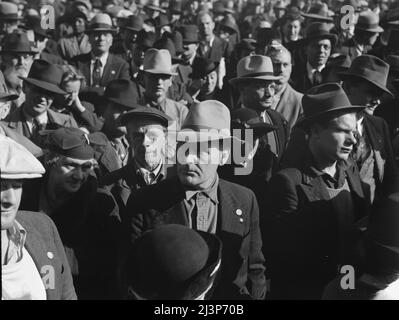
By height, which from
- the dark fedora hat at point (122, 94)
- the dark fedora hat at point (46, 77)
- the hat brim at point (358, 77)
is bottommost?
the dark fedora hat at point (122, 94)

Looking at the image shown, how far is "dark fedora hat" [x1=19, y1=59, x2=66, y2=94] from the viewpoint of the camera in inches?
219

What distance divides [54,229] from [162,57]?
10.9 ft

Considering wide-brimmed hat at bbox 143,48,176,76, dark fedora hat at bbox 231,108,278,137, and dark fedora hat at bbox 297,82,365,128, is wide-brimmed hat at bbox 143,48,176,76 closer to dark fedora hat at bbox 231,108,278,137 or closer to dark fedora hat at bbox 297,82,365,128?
dark fedora hat at bbox 231,108,278,137

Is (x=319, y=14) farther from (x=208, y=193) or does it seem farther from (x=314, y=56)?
(x=208, y=193)

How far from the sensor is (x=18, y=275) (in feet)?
9.53

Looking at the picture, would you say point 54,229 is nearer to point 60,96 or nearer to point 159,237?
point 159,237

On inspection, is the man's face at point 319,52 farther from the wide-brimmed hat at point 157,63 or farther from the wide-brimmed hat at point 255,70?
the wide-brimmed hat at point 157,63

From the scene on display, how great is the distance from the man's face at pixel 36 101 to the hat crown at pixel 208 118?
1.70 meters

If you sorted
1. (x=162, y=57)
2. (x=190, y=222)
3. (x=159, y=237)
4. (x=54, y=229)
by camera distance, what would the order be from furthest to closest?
(x=162, y=57) < (x=190, y=222) < (x=54, y=229) < (x=159, y=237)

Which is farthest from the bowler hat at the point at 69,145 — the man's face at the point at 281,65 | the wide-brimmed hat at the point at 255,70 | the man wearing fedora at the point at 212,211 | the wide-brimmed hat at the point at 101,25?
the wide-brimmed hat at the point at 101,25

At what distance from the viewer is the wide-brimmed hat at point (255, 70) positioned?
5.73 m

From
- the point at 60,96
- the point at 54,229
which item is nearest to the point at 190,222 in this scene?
the point at 54,229

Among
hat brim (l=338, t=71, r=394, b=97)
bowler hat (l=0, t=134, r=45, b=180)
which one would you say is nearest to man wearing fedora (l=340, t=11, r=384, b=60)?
hat brim (l=338, t=71, r=394, b=97)

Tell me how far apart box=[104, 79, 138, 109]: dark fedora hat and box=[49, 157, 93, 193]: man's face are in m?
1.43
